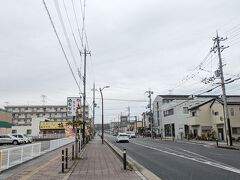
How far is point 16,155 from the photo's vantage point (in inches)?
670

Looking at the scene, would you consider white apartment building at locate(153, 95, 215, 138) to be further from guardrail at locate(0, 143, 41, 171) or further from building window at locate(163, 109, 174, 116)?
guardrail at locate(0, 143, 41, 171)

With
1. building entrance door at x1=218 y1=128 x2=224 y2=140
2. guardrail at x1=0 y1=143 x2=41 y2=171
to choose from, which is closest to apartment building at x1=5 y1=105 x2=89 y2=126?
building entrance door at x1=218 y1=128 x2=224 y2=140

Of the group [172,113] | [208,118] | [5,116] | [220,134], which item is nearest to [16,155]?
[5,116]

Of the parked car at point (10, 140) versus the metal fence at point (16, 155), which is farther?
the parked car at point (10, 140)

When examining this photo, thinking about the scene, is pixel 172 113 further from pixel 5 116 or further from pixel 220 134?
pixel 5 116

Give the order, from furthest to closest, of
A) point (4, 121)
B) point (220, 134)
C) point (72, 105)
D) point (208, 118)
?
point (208, 118) → point (4, 121) → point (220, 134) → point (72, 105)

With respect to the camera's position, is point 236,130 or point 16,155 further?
point 236,130

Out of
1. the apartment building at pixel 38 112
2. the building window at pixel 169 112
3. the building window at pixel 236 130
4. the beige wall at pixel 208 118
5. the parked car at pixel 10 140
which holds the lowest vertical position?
the parked car at pixel 10 140

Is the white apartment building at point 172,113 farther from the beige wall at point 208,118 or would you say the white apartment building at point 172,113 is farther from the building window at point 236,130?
the building window at point 236,130

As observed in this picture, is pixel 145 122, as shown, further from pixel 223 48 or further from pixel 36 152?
pixel 36 152

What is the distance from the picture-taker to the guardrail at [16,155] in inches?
560

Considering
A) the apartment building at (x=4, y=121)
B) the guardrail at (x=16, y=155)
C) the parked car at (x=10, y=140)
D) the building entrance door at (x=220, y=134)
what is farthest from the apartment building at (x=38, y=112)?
the guardrail at (x=16, y=155)

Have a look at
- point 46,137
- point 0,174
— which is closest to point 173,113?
point 46,137

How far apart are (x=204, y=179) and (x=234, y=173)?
2278 millimetres
